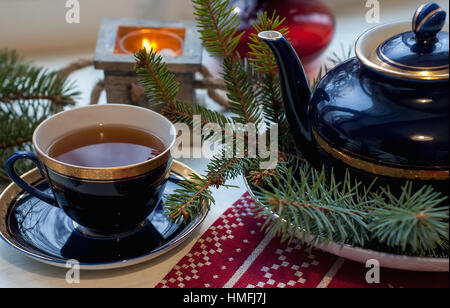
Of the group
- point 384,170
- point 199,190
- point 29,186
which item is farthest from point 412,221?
point 29,186

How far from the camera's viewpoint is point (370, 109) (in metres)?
0.39

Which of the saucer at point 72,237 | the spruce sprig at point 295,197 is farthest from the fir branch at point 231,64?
the saucer at point 72,237

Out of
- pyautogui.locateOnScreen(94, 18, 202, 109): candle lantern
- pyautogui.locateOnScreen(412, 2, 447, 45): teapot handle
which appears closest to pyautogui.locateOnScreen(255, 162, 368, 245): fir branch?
pyautogui.locateOnScreen(412, 2, 447, 45): teapot handle

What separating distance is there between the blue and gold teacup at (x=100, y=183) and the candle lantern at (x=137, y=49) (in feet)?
0.40

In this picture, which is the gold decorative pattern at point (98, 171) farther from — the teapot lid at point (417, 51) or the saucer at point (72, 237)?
the teapot lid at point (417, 51)

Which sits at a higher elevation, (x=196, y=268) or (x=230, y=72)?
(x=230, y=72)

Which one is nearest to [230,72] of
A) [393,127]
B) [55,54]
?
[393,127]

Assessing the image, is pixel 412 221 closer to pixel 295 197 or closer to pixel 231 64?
pixel 295 197

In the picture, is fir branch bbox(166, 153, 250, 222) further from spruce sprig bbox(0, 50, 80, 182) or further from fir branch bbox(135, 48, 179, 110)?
spruce sprig bbox(0, 50, 80, 182)

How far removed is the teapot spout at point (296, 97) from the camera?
0.45 meters

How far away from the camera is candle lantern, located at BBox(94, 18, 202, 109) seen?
59cm
